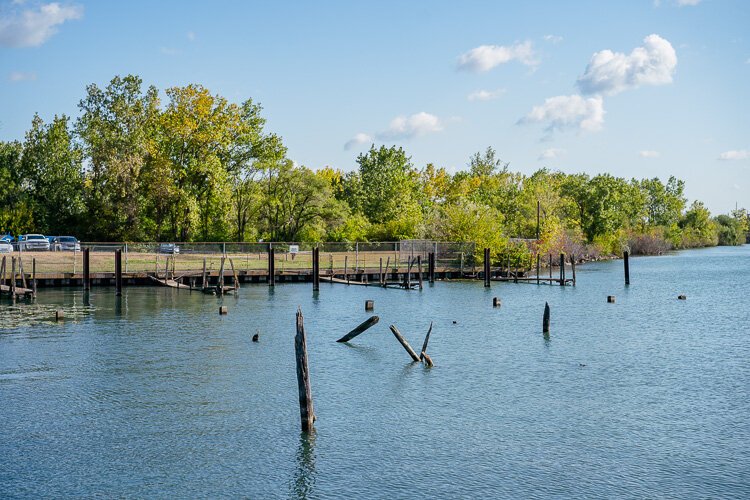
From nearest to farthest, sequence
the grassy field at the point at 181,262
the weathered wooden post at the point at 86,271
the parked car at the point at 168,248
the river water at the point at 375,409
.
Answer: the river water at the point at 375,409 < the weathered wooden post at the point at 86,271 < the grassy field at the point at 181,262 < the parked car at the point at 168,248

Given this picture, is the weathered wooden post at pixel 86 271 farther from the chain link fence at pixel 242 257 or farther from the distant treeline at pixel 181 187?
the distant treeline at pixel 181 187

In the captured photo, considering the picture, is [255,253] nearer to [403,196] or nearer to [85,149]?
[85,149]

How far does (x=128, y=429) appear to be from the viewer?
80.2ft

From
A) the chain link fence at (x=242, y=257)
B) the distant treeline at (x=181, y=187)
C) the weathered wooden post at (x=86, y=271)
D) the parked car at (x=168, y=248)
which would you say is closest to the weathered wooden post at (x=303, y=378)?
the chain link fence at (x=242, y=257)

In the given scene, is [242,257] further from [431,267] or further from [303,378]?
[303,378]

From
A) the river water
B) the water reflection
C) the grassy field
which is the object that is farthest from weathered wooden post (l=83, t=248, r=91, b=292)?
the water reflection

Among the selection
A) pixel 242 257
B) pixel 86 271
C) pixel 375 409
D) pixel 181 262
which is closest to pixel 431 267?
pixel 242 257

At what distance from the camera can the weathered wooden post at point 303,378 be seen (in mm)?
22984

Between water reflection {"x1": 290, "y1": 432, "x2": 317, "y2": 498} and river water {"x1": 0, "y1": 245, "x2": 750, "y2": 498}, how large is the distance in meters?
0.08

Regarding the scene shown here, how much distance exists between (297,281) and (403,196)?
51673 mm

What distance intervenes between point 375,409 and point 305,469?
6.45 m

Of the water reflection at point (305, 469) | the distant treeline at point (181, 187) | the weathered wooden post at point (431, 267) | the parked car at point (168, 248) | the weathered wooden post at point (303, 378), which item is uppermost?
the distant treeline at point (181, 187)

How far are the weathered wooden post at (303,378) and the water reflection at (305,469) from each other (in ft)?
1.64

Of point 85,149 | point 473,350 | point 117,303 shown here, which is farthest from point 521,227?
point 473,350
